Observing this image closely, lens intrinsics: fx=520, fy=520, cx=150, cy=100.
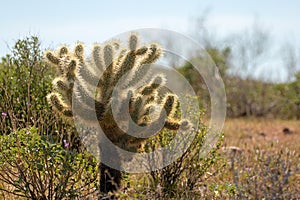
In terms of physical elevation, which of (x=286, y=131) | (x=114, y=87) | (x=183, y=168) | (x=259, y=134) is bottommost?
(x=183, y=168)

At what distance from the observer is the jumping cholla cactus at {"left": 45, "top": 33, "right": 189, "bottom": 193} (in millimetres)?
3945

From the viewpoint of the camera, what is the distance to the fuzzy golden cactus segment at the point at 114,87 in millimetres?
3947

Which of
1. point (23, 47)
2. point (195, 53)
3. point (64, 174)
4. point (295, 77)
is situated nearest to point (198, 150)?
point (64, 174)

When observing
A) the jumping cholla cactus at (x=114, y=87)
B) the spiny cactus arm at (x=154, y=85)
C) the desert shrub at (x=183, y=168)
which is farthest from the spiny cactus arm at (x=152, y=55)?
the desert shrub at (x=183, y=168)

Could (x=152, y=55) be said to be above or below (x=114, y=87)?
above

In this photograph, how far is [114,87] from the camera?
3.96 m

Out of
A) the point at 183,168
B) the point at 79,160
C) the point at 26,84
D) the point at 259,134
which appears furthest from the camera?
the point at 259,134

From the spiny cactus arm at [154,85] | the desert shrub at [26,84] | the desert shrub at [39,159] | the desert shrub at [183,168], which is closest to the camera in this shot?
the desert shrub at [39,159]

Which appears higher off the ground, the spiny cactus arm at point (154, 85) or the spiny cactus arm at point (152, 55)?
the spiny cactus arm at point (152, 55)

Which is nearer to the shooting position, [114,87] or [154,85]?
[114,87]

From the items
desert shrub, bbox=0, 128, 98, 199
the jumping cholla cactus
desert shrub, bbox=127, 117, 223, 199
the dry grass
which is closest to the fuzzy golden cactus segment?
the jumping cholla cactus

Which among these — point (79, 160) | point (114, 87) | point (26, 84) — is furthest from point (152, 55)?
point (26, 84)

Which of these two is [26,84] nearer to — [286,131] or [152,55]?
[152,55]

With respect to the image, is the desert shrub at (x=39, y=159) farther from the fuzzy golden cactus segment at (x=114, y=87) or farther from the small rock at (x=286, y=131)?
the small rock at (x=286, y=131)
